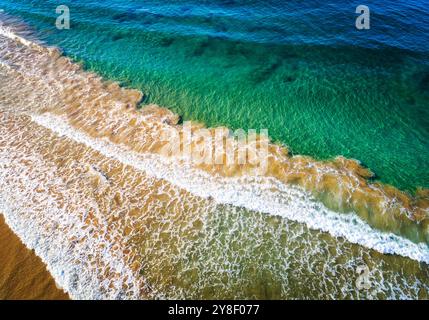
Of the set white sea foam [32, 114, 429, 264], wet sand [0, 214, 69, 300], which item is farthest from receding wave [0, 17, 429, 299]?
wet sand [0, 214, 69, 300]

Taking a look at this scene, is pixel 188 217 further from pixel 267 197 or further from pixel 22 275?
pixel 22 275

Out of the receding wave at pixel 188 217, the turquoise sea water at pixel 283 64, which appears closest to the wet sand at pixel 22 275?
the receding wave at pixel 188 217

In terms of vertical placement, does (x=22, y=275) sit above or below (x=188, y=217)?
below

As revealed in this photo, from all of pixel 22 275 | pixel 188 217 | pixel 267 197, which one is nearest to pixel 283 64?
pixel 267 197

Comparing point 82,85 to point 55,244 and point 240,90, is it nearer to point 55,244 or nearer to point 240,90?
point 240,90

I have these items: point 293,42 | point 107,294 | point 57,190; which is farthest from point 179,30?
point 107,294
